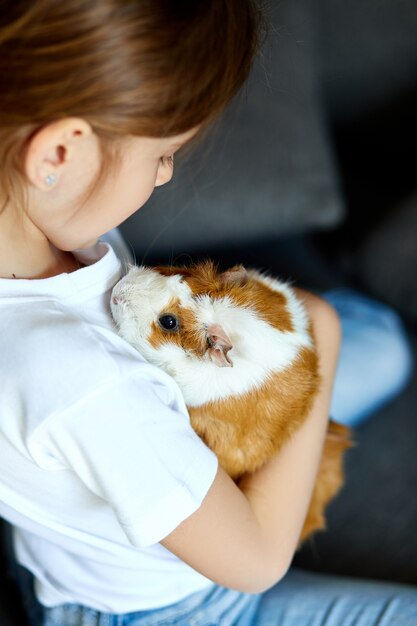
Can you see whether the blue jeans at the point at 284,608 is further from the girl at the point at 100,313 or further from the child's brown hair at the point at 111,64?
the child's brown hair at the point at 111,64

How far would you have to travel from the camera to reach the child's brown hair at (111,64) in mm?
495

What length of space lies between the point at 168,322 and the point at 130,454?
0.26 m

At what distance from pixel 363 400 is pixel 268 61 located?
2.10 ft

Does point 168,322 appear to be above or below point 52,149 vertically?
below

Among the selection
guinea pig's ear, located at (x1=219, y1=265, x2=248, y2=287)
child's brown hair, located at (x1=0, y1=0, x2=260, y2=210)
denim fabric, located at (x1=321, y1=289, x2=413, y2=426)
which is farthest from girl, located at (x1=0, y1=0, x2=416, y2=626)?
denim fabric, located at (x1=321, y1=289, x2=413, y2=426)

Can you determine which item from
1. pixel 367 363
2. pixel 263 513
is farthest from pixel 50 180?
pixel 367 363

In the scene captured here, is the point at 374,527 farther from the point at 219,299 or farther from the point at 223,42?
the point at 223,42

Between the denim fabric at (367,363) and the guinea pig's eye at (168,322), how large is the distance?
0.47 m

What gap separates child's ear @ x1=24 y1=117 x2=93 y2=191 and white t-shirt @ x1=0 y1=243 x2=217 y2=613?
0.39ft

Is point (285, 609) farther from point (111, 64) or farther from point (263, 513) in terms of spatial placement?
point (111, 64)

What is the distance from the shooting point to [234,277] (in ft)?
2.81

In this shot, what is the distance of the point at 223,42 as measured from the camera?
57 cm

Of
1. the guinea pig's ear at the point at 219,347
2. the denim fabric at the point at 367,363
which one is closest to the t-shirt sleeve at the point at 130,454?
the guinea pig's ear at the point at 219,347

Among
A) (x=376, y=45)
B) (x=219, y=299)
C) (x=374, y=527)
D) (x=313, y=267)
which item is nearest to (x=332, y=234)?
(x=313, y=267)
